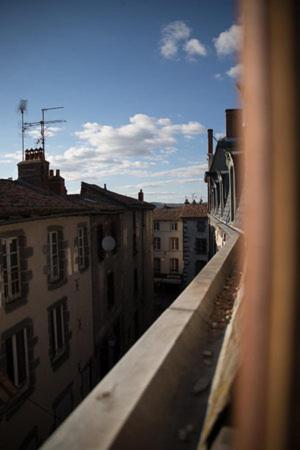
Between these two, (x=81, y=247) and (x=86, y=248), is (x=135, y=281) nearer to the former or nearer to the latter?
(x=86, y=248)

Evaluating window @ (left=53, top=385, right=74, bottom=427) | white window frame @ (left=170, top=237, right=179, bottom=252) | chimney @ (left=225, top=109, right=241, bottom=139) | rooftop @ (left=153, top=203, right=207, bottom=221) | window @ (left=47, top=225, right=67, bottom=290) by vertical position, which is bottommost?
window @ (left=53, top=385, right=74, bottom=427)

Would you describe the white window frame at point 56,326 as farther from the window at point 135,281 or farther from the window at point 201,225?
the window at point 201,225

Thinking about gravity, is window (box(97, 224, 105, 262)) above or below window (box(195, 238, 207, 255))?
above

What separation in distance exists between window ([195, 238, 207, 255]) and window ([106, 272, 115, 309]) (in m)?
19.8

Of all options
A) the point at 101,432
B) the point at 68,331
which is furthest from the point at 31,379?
the point at 101,432

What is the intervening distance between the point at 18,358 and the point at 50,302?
1939 millimetres

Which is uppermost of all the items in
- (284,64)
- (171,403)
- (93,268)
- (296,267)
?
(284,64)

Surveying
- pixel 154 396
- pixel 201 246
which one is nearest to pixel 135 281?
pixel 201 246

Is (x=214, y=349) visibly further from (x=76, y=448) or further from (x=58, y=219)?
(x=58, y=219)

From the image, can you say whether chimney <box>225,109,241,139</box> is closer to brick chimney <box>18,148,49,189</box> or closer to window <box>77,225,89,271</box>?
window <box>77,225,89,271</box>

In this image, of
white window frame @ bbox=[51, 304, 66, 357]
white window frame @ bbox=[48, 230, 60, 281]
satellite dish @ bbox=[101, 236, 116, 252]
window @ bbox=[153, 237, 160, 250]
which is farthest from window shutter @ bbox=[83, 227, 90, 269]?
window @ bbox=[153, 237, 160, 250]

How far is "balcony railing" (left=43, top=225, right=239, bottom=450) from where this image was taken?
1.24 metres

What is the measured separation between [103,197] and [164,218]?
18.1 meters

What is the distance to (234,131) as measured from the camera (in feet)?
39.4
